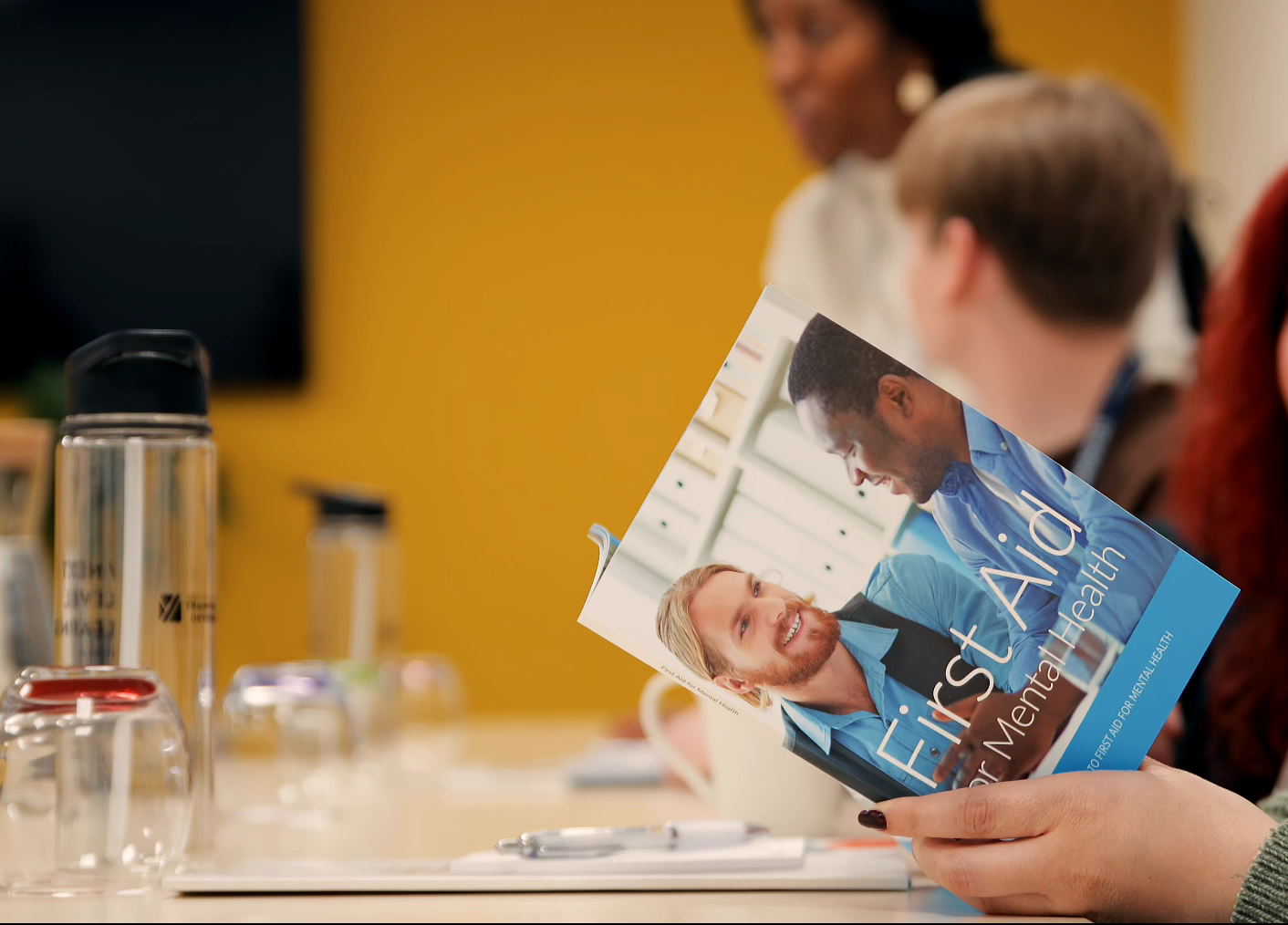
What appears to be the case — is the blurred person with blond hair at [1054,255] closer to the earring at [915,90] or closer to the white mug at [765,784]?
the white mug at [765,784]

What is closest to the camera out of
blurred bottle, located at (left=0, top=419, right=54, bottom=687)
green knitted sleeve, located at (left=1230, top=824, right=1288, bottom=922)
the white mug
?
green knitted sleeve, located at (left=1230, top=824, right=1288, bottom=922)

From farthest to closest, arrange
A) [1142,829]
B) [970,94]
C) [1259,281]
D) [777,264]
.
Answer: [777,264]
[970,94]
[1259,281]
[1142,829]

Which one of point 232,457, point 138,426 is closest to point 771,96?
point 232,457

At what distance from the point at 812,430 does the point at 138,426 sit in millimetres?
278

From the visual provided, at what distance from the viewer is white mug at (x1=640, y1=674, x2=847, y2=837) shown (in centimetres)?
73

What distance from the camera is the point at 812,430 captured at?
19.8 inches

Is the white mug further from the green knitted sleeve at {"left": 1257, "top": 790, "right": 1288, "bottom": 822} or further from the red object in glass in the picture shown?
the red object in glass

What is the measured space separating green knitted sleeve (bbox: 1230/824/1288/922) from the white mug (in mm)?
252

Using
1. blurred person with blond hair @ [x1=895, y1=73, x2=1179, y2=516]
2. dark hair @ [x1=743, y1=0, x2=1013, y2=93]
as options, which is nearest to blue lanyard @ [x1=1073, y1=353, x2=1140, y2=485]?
blurred person with blond hair @ [x1=895, y1=73, x2=1179, y2=516]

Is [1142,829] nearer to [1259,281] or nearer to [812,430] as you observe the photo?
[812,430]

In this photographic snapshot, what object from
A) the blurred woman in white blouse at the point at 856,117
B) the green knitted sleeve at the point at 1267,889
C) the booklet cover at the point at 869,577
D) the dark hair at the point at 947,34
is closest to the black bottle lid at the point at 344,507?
the booklet cover at the point at 869,577

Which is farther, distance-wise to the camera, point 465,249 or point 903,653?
point 465,249

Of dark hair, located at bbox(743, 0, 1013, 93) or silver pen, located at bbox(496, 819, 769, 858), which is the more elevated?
dark hair, located at bbox(743, 0, 1013, 93)

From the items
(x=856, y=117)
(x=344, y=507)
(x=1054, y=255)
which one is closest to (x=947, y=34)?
(x=856, y=117)
